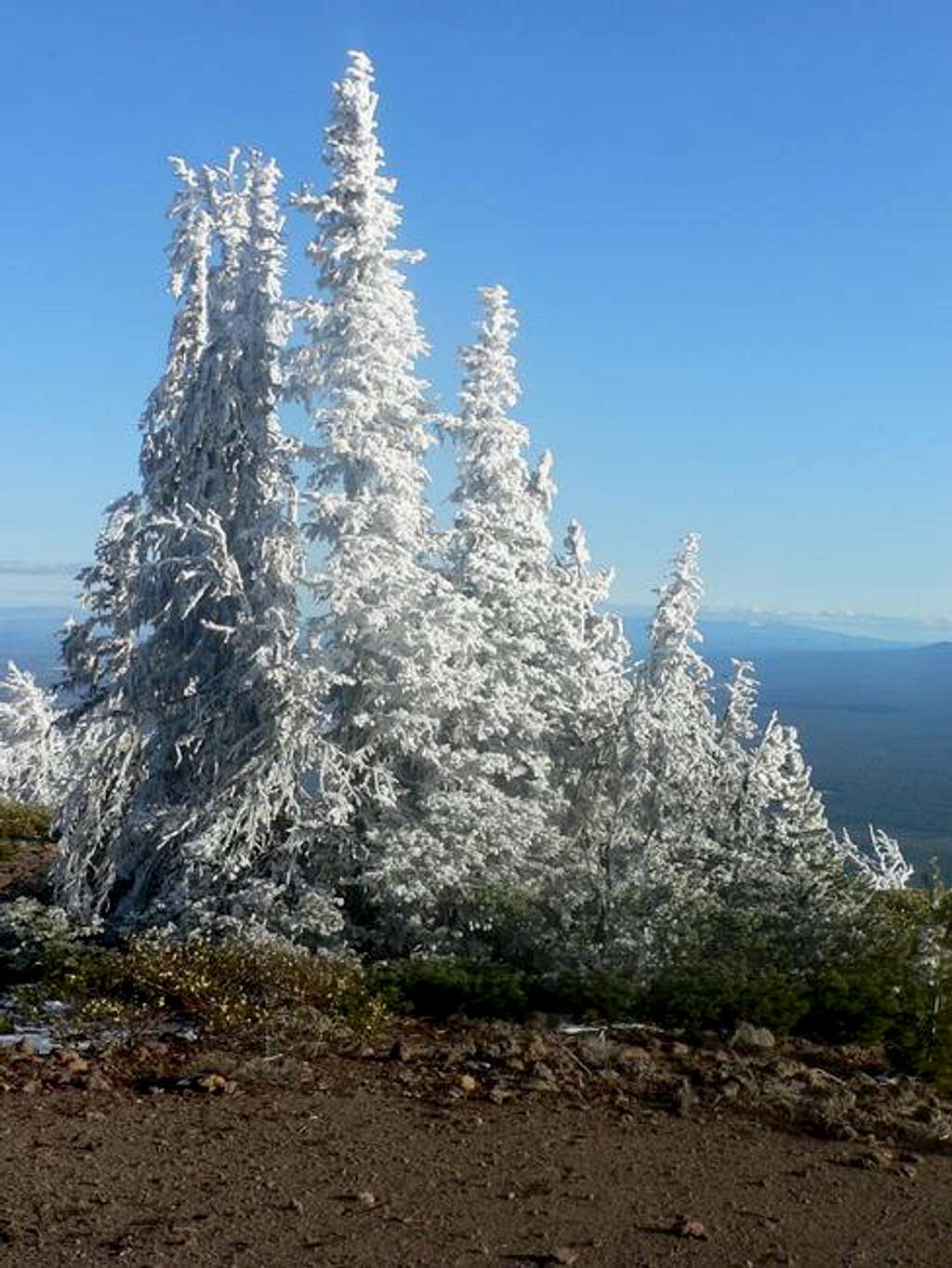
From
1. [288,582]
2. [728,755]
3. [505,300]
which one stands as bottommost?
[728,755]

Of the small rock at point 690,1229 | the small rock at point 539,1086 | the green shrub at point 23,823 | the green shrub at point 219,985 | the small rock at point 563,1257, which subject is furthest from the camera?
the green shrub at point 23,823

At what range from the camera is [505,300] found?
22.1 meters

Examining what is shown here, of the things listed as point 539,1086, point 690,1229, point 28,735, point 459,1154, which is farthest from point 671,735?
point 28,735

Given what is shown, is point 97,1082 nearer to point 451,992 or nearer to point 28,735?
point 451,992

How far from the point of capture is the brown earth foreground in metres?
8.12

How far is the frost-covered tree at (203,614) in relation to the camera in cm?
1808

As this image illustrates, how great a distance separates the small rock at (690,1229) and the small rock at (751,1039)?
4.86m

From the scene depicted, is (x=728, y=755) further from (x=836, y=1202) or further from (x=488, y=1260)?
(x=488, y=1260)

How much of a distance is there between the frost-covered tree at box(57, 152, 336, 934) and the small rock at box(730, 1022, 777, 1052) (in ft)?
22.1

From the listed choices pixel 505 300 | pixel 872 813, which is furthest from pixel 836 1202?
pixel 872 813

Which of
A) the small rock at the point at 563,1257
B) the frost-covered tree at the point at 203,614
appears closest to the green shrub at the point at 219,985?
the frost-covered tree at the point at 203,614

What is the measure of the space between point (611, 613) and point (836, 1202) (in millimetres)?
18405

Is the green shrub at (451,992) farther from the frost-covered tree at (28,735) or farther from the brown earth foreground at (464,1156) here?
the frost-covered tree at (28,735)

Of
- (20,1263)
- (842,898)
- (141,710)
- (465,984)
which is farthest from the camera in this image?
(141,710)
